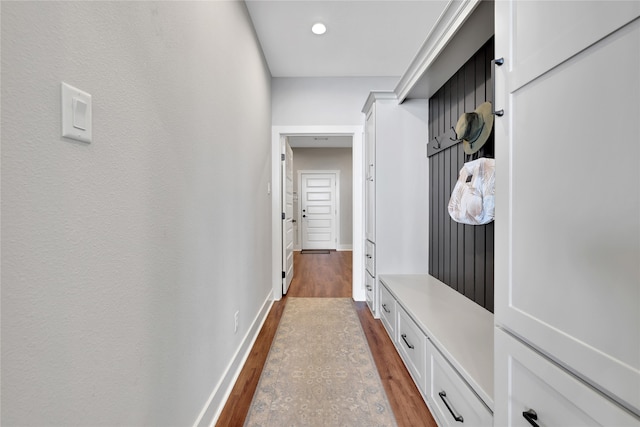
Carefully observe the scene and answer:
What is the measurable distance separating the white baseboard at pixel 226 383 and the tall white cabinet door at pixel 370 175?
137cm

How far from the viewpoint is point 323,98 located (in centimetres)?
354

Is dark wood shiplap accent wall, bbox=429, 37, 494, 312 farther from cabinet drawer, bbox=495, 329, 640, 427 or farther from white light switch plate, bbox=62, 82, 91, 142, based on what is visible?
white light switch plate, bbox=62, 82, 91, 142

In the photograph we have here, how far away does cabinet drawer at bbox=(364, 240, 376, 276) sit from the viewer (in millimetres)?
2910

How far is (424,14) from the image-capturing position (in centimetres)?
244

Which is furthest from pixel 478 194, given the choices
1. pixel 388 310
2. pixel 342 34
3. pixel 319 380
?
pixel 342 34

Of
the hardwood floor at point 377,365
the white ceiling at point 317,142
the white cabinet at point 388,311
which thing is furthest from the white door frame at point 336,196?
the white cabinet at point 388,311

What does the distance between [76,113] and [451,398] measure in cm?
168

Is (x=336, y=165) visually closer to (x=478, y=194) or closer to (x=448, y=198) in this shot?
(x=448, y=198)

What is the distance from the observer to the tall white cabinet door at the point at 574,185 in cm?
59

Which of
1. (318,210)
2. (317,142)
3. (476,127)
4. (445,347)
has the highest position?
(317,142)

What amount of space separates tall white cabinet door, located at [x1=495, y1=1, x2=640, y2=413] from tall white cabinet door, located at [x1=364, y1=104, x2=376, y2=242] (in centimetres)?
192

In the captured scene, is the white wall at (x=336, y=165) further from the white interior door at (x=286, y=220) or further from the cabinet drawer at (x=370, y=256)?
the cabinet drawer at (x=370, y=256)

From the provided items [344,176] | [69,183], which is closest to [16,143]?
[69,183]

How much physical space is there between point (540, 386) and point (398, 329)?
4.70 feet
